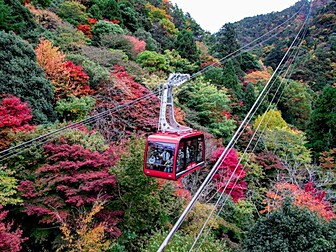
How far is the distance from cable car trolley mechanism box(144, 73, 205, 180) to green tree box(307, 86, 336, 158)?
1243 cm

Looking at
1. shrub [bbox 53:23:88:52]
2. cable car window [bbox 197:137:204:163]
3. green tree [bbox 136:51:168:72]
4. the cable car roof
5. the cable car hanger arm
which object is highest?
shrub [bbox 53:23:88:52]

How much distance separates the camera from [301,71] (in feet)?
109

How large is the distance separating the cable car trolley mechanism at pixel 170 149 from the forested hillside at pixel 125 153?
1.31m

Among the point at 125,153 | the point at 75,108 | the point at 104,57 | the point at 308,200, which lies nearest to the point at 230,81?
the point at 104,57

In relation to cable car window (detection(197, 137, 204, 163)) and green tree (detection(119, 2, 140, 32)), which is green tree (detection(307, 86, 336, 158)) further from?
green tree (detection(119, 2, 140, 32))

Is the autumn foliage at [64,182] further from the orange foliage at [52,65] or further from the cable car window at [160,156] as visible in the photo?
the orange foliage at [52,65]

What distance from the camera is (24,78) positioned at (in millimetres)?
10945

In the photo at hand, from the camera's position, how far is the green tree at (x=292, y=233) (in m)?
6.87

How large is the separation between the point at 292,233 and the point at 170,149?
414 cm

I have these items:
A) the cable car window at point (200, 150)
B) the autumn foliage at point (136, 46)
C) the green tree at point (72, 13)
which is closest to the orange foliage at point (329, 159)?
the cable car window at point (200, 150)

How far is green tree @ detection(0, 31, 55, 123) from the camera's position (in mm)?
10469

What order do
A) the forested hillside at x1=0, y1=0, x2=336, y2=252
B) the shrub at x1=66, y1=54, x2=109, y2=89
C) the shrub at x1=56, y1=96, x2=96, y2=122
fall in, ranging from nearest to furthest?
the forested hillside at x1=0, y1=0, x2=336, y2=252, the shrub at x1=56, y1=96, x2=96, y2=122, the shrub at x1=66, y1=54, x2=109, y2=89

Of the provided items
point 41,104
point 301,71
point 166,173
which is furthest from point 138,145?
point 301,71

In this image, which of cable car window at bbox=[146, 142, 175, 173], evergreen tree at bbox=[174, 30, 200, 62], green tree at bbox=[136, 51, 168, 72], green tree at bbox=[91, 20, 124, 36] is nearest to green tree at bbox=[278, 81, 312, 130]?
evergreen tree at bbox=[174, 30, 200, 62]
